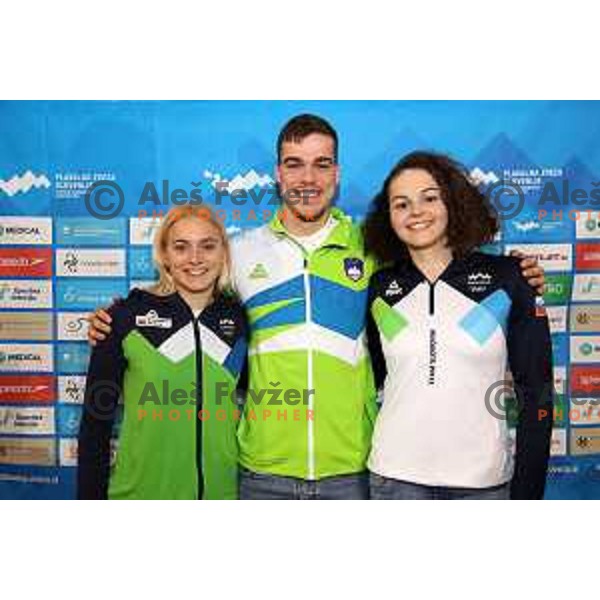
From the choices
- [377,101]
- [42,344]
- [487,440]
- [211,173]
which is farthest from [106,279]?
[487,440]

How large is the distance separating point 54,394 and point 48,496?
0.31 meters

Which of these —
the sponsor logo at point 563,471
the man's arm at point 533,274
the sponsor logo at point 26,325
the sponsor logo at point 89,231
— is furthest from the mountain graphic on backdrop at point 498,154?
the sponsor logo at point 26,325

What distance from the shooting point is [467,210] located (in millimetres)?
2105

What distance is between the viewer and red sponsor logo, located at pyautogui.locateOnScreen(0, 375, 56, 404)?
2.24 metres

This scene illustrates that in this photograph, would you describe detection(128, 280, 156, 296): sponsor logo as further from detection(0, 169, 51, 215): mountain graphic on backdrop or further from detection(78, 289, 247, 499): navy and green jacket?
detection(0, 169, 51, 215): mountain graphic on backdrop

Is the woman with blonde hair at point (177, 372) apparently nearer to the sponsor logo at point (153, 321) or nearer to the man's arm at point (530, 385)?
the sponsor logo at point (153, 321)

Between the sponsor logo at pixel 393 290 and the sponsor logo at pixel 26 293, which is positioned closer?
the sponsor logo at pixel 393 290

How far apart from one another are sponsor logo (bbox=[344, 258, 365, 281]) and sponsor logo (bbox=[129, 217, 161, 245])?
56cm

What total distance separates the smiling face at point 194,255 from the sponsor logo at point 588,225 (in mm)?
1034

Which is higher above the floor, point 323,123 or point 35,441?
point 323,123

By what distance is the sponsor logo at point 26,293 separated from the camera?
2217 mm

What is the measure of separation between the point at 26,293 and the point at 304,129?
3.09ft

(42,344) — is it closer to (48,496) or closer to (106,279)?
(106,279)

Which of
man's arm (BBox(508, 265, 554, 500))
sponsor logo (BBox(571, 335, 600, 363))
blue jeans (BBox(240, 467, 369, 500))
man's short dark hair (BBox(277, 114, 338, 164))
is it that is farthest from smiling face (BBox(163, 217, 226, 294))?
sponsor logo (BBox(571, 335, 600, 363))
